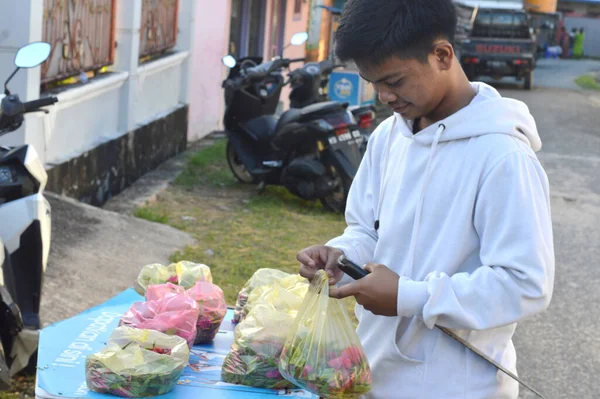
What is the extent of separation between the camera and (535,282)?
2.20 metres

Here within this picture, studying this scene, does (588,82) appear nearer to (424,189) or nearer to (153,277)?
(153,277)

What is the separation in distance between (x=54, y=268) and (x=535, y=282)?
164 inches

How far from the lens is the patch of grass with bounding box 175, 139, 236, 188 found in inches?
384

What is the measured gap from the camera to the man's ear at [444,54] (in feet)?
7.47

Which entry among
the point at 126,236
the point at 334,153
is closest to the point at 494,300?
the point at 126,236

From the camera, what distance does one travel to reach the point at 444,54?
7.52 feet

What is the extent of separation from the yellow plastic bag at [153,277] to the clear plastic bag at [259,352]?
1.91ft

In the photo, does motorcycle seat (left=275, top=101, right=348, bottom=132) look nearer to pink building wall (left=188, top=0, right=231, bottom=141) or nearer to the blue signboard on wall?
pink building wall (left=188, top=0, right=231, bottom=141)

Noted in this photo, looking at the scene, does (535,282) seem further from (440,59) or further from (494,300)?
(440,59)

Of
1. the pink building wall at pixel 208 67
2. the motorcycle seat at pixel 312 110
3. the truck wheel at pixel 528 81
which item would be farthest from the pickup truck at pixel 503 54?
the motorcycle seat at pixel 312 110

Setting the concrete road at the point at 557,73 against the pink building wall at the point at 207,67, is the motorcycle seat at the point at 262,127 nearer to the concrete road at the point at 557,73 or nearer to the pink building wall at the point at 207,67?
the pink building wall at the point at 207,67

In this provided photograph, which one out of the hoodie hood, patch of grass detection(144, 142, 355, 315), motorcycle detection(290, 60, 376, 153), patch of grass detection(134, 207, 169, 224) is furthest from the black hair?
motorcycle detection(290, 60, 376, 153)

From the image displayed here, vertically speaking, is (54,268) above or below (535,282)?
below

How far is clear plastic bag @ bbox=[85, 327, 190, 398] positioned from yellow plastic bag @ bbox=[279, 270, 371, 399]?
0.36 meters
